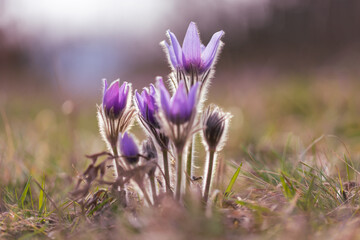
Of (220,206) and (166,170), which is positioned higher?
(166,170)

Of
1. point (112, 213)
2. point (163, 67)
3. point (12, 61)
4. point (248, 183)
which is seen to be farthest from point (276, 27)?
point (112, 213)

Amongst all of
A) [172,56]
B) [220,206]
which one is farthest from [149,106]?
[220,206]

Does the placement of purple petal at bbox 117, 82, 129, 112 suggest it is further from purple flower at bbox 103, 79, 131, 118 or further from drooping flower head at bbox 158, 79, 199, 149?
drooping flower head at bbox 158, 79, 199, 149

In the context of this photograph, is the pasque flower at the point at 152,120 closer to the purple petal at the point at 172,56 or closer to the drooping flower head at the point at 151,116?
the drooping flower head at the point at 151,116

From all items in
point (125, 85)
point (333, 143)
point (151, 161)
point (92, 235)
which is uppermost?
point (125, 85)

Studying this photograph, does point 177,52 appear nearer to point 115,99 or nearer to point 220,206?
point 115,99

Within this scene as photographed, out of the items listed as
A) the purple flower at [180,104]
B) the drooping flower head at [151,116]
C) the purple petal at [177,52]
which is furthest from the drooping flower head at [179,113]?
the purple petal at [177,52]

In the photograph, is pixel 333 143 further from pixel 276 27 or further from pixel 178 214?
pixel 276 27
